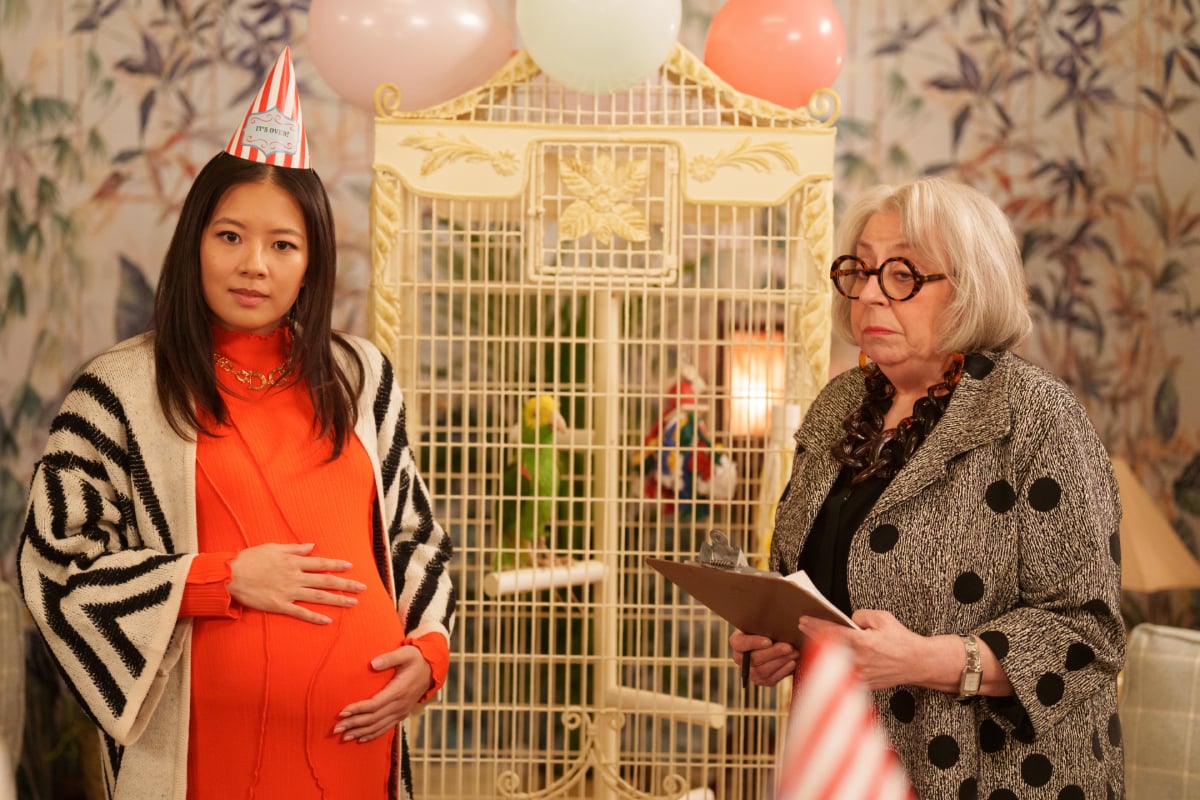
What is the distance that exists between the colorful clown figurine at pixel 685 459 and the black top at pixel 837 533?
687 mm

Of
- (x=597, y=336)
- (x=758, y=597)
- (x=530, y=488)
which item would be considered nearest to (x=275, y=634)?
(x=758, y=597)

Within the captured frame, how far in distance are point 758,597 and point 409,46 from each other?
1442mm

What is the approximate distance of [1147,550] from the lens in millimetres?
2707

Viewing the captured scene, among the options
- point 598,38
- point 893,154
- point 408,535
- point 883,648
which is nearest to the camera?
point 883,648

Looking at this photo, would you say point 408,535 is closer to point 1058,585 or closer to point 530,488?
point 530,488

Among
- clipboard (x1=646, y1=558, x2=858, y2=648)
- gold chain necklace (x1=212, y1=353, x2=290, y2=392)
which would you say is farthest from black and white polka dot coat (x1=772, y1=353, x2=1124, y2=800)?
gold chain necklace (x1=212, y1=353, x2=290, y2=392)

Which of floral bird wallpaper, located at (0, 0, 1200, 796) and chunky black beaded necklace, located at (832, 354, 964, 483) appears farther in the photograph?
floral bird wallpaper, located at (0, 0, 1200, 796)

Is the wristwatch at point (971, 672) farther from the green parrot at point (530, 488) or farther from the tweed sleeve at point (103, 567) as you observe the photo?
the green parrot at point (530, 488)

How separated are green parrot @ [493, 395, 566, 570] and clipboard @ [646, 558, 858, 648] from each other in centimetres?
84

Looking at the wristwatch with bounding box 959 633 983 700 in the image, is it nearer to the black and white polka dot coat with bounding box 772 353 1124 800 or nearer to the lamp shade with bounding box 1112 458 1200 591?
the black and white polka dot coat with bounding box 772 353 1124 800

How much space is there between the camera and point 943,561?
149 centimetres

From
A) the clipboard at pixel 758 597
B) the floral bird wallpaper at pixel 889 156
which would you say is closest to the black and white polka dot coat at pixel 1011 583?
the clipboard at pixel 758 597

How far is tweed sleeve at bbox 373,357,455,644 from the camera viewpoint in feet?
5.76

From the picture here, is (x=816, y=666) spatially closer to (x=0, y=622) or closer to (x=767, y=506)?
(x=767, y=506)
